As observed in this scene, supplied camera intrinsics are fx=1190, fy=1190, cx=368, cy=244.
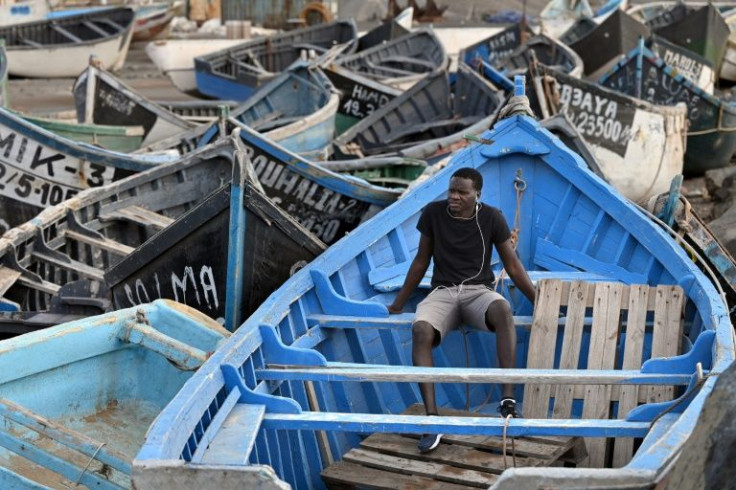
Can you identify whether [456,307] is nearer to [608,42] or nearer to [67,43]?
[608,42]

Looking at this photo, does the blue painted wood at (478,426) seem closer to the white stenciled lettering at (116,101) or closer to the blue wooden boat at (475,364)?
the blue wooden boat at (475,364)

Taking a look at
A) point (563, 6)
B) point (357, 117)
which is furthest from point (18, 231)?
point (563, 6)

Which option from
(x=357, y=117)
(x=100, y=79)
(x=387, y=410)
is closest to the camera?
(x=387, y=410)

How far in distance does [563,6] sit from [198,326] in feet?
77.6

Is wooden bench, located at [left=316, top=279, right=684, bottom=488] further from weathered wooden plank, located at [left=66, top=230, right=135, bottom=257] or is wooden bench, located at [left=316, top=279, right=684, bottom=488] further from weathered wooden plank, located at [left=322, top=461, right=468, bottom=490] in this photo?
weathered wooden plank, located at [left=66, top=230, right=135, bottom=257]

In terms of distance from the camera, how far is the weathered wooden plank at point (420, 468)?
558 cm

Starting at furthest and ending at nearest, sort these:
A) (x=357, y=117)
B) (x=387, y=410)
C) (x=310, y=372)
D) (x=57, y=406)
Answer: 1. (x=357, y=117)
2. (x=387, y=410)
3. (x=57, y=406)
4. (x=310, y=372)

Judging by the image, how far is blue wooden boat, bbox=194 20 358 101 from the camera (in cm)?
2083

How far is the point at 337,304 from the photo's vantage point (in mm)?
7055

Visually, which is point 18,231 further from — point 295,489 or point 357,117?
point 357,117

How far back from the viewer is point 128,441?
6535mm

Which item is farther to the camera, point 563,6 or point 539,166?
point 563,6

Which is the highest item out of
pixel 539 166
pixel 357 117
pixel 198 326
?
pixel 539 166

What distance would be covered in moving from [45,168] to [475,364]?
558cm
